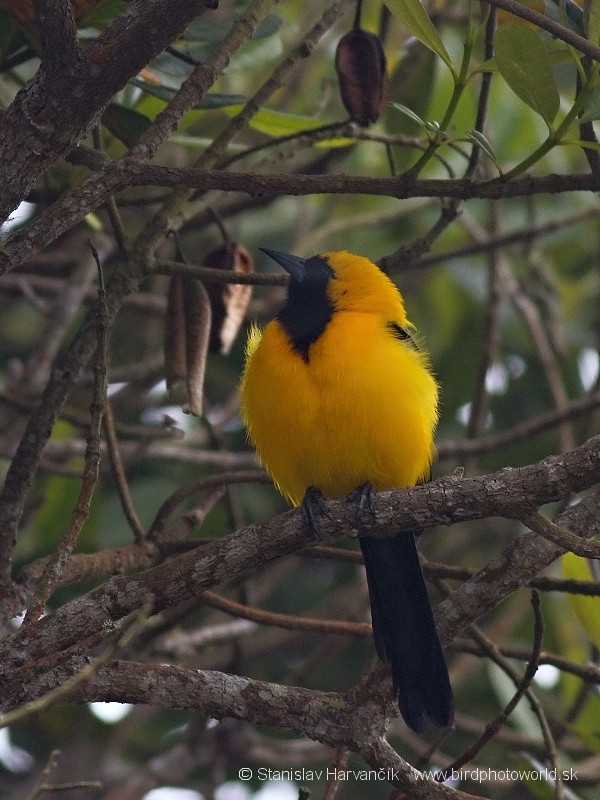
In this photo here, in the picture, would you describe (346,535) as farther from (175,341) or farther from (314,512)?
(175,341)

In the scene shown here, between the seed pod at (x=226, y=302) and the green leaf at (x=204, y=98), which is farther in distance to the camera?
the seed pod at (x=226, y=302)

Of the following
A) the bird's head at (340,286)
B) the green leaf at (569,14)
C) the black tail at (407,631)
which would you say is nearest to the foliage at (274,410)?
the green leaf at (569,14)

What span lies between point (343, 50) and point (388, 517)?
1.59 metres

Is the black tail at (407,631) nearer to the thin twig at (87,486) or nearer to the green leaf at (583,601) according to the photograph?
the green leaf at (583,601)

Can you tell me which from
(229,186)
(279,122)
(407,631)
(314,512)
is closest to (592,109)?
(229,186)

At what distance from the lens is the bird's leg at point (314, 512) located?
2736 millimetres

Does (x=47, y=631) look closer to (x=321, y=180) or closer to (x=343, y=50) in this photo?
(x=321, y=180)

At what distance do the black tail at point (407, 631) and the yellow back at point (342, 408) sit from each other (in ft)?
0.87

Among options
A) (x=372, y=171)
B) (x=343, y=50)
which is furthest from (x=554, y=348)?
(x=343, y=50)

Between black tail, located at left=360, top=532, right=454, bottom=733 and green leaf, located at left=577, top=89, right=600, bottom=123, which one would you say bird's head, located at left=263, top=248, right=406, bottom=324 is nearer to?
black tail, located at left=360, top=532, right=454, bottom=733

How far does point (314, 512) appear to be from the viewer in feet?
9.57

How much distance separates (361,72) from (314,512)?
4.79 ft

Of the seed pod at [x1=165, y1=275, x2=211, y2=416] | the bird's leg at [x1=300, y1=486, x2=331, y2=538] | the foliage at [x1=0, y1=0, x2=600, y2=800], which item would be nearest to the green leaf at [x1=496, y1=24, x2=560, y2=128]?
the foliage at [x1=0, y1=0, x2=600, y2=800]

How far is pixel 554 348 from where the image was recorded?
18.2 feet
